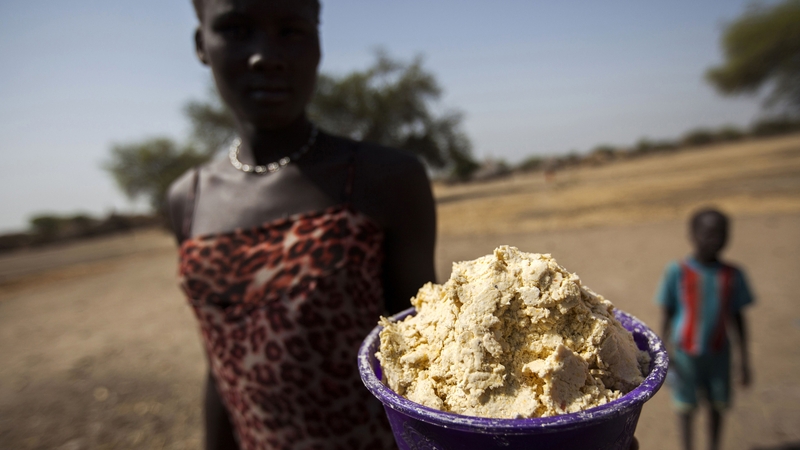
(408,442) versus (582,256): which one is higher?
(408,442)

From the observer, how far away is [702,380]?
128 inches

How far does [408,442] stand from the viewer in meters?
0.90

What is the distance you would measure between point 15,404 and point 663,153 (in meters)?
41.2

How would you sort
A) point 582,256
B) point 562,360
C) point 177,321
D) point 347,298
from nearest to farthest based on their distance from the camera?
point 562,360
point 347,298
point 177,321
point 582,256

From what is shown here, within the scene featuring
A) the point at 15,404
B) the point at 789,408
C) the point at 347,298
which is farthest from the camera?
the point at 15,404

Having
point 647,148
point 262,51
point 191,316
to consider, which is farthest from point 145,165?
point 647,148

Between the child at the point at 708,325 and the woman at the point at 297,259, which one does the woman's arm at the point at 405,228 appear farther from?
the child at the point at 708,325

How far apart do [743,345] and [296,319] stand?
11.0 feet

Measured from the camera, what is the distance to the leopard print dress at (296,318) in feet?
5.05

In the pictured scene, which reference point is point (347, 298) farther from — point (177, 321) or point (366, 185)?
point (177, 321)

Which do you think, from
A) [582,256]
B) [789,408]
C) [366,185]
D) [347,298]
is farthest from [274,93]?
[582,256]

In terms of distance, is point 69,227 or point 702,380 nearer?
point 702,380

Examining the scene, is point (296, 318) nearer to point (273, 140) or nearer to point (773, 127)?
point (273, 140)

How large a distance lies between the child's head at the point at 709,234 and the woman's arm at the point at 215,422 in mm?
3282
